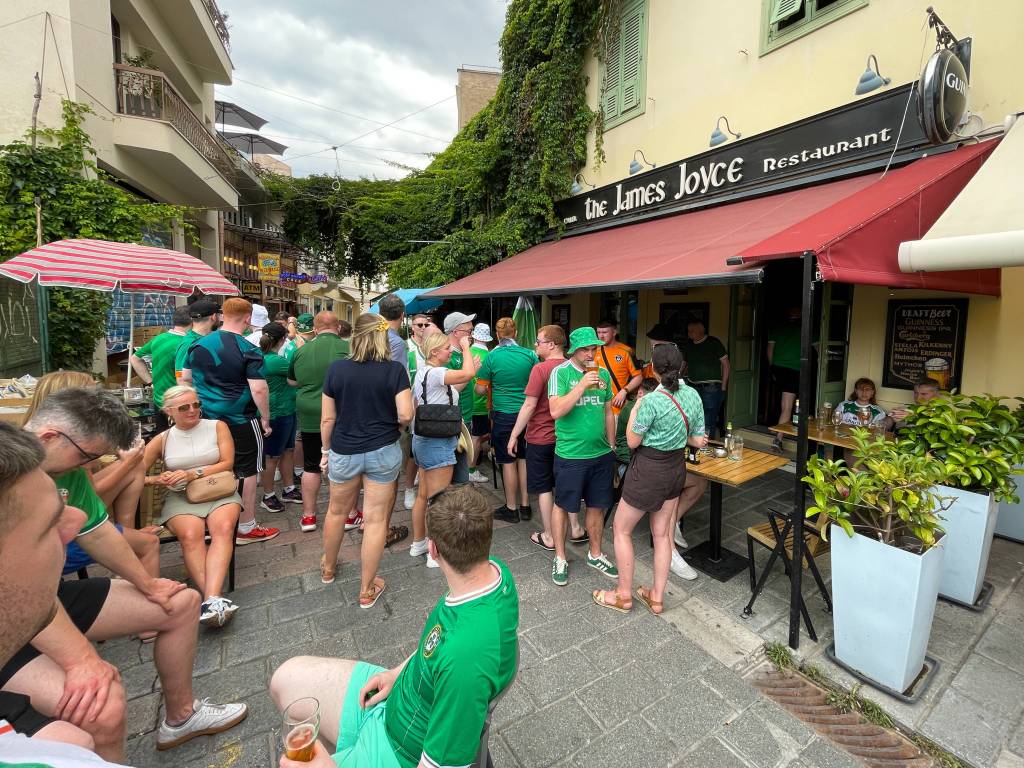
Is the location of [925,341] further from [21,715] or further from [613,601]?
[21,715]

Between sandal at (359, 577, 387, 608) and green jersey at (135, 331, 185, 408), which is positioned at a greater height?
green jersey at (135, 331, 185, 408)

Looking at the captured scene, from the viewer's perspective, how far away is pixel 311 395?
4.27 meters

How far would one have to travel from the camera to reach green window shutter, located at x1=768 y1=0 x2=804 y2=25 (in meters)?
4.86

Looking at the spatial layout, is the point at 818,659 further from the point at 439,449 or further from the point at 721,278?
the point at 439,449

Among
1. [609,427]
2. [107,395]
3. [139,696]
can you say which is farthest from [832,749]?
[107,395]

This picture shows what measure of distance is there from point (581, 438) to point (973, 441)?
2.49 m

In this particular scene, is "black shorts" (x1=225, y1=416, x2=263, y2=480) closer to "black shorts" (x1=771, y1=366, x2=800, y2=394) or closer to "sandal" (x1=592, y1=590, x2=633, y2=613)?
"sandal" (x1=592, y1=590, x2=633, y2=613)

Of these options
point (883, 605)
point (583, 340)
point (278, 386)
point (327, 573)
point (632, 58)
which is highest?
point (632, 58)

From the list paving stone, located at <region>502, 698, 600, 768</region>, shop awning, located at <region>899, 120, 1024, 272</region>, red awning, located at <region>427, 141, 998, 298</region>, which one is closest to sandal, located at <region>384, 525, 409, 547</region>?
paving stone, located at <region>502, 698, 600, 768</region>

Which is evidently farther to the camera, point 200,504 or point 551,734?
point 200,504

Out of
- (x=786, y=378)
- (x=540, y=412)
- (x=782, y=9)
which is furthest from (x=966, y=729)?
(x=782, y=9)

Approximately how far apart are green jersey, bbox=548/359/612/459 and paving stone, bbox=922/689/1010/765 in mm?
2106

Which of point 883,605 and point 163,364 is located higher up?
point 163,364

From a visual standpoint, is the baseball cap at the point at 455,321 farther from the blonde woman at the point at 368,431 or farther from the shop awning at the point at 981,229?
the shop awning at the point at 981,229
